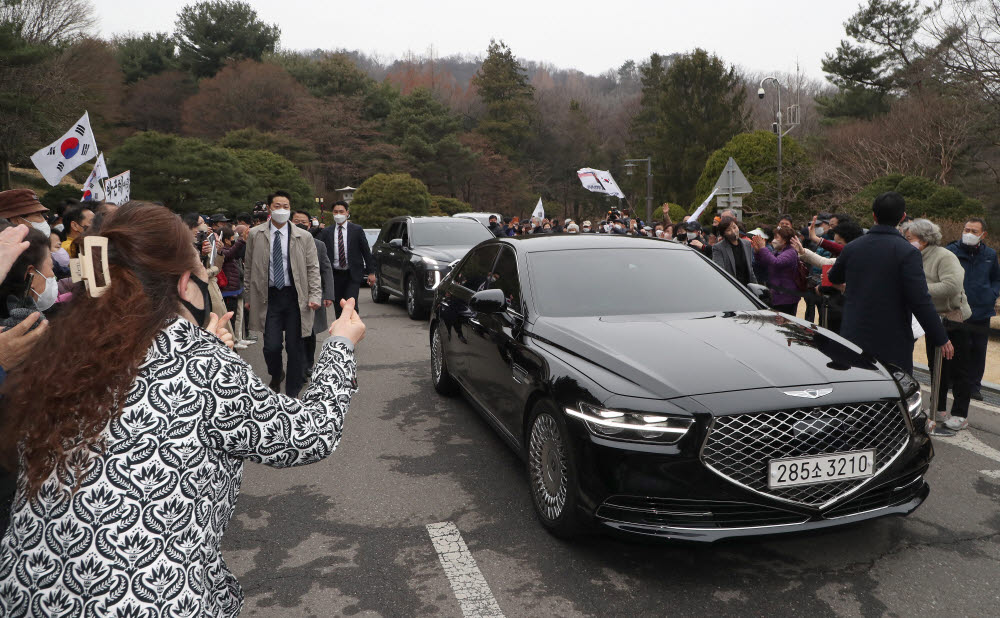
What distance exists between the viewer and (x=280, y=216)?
21.6ft

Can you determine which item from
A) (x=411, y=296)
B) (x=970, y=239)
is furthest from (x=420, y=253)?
(x=970, y=239)

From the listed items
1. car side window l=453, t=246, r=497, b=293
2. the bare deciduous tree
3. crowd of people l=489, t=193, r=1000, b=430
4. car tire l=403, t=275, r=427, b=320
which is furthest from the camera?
the bare deciduous tree

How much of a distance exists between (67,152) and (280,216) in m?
6.82

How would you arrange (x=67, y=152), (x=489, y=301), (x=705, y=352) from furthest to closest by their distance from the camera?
(x=67, y=152) → (x=489, y=301) → (x=705, y=352)

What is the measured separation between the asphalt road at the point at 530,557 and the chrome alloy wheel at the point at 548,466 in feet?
0.59

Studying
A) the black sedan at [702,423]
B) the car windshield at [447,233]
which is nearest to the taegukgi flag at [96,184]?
the car windshield at [447,233]

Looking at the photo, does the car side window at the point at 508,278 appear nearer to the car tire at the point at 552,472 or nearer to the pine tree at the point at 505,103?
the car tire at the point at 552,472

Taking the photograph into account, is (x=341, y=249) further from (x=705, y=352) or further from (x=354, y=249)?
(x=705, y=352)

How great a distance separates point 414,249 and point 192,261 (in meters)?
10.5

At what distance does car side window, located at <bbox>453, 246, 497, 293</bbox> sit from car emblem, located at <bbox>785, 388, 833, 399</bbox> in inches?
111

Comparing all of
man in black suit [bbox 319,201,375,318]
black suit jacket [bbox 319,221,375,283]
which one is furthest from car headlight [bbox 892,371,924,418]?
black suit jacket [bbox 319,221,375,283]

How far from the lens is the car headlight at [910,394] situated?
142 inches

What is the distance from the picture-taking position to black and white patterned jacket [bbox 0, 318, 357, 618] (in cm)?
151

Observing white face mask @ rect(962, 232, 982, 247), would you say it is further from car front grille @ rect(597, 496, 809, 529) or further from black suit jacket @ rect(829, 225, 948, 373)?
car front grille @ rect(597, 496, 809, 529)
